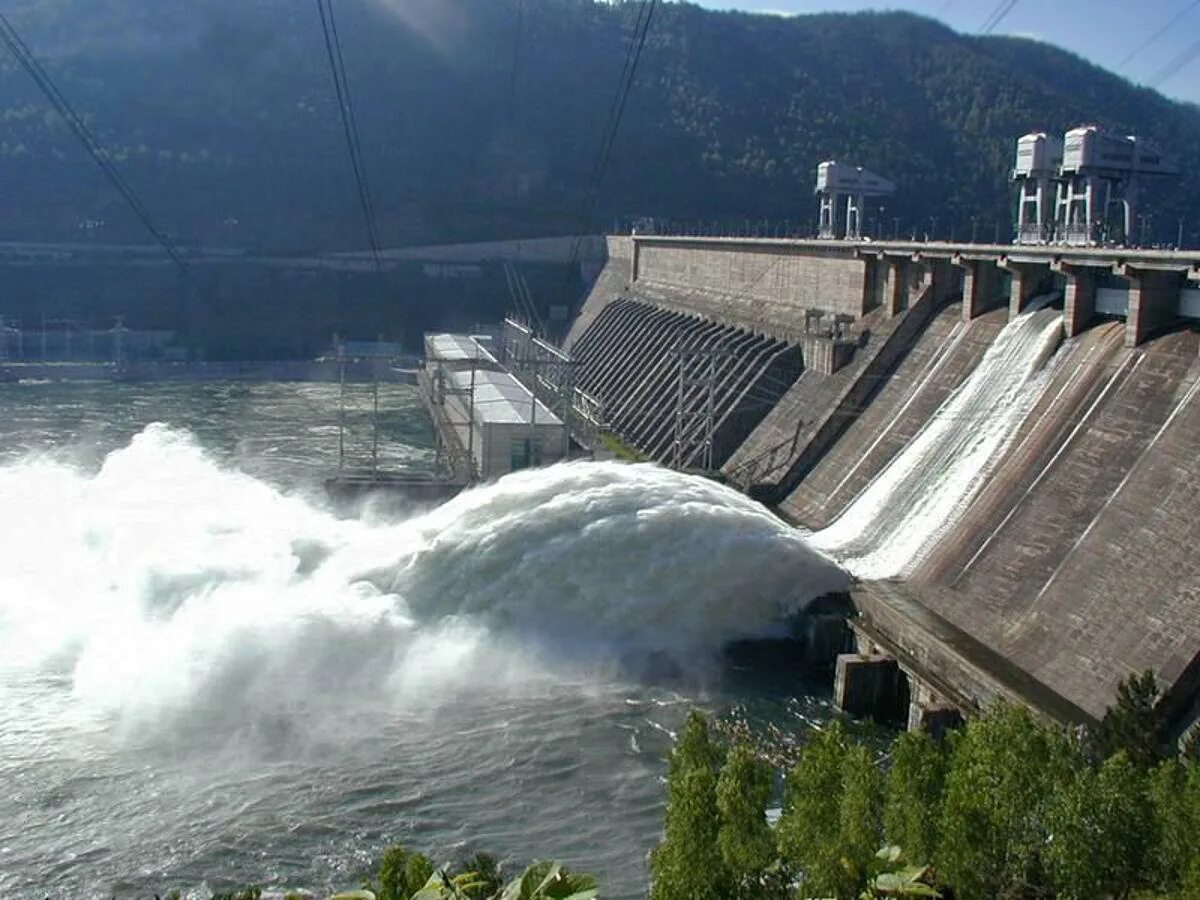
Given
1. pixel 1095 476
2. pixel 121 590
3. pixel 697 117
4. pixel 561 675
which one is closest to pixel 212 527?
pixel 121 590

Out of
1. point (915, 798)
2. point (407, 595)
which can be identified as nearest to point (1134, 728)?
point (915, 798)

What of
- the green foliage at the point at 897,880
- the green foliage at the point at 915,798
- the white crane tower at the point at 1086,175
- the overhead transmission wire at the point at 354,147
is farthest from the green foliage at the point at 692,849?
the white crane tower at the point at 1086,175

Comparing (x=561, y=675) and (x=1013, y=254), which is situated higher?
(x=1013, y=254)

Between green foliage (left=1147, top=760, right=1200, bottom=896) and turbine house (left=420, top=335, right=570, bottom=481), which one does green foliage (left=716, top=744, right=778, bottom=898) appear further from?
turbine house (left=420, top=335, right=570, bottom=481)

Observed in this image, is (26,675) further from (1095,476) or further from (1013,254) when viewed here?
(1013,254)

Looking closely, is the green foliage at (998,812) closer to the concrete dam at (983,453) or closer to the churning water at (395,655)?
the churning water at (395,655)

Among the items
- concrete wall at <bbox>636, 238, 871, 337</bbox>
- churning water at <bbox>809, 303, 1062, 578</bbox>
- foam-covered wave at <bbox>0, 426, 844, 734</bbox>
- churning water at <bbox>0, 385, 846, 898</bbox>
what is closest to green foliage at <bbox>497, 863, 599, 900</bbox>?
churning water at <bbox>0, 385, 846, 898</bbox>

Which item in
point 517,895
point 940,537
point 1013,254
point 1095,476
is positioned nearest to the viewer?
point 517,895
